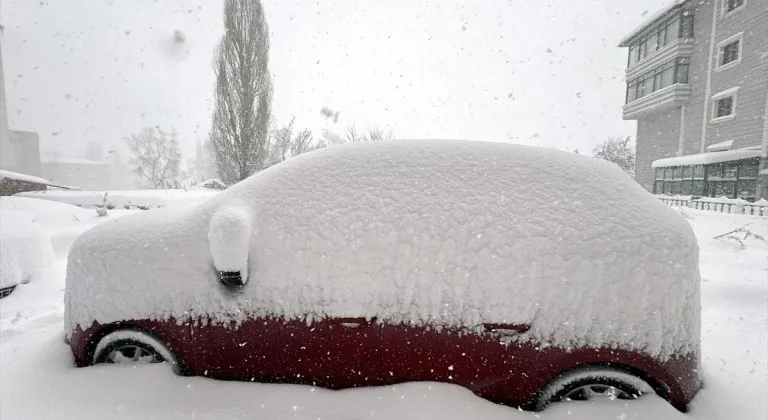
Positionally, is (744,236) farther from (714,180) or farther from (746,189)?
(714,180)

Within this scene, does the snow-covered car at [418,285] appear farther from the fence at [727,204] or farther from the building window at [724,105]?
the building window at [724,105]

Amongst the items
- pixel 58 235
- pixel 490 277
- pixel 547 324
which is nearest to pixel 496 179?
pixel 490 277

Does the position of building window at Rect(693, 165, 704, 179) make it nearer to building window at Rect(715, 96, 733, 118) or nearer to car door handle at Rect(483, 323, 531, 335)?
building window at Rect(715, 96, 733, 118)

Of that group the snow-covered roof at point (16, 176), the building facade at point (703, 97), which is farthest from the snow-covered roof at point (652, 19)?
the snow-covered roof at point (16, 176)

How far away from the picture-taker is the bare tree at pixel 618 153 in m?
26.9

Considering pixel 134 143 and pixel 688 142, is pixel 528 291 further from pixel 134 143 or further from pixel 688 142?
pixel 134 143

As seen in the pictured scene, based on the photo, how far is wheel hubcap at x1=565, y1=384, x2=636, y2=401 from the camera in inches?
69.1

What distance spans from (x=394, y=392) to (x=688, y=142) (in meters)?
20.7

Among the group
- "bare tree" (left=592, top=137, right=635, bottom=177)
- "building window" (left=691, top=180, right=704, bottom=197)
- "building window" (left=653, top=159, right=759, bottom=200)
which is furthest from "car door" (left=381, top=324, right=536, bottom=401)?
"bare tree" (left=592, top=137, right=635, bottom=177)

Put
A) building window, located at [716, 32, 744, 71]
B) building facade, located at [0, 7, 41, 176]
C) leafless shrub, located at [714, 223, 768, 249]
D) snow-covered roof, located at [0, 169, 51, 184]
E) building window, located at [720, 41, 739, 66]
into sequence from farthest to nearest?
building facade, located at [0, 7, 41, 176] < building window, located at [720, 41, 739, 66] < building window, located at [716, 32, 744, 71] < snow-covered roof, located at [0, 169, 51, 184] < leafless shrub, located at [714, 223, 768, 249]

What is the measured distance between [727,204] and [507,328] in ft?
43.1

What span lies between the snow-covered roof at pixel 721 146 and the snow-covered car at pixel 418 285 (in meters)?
17.3

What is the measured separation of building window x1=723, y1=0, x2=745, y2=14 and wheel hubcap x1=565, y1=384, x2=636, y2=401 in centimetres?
1972

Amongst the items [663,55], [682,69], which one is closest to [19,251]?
[682,69]
